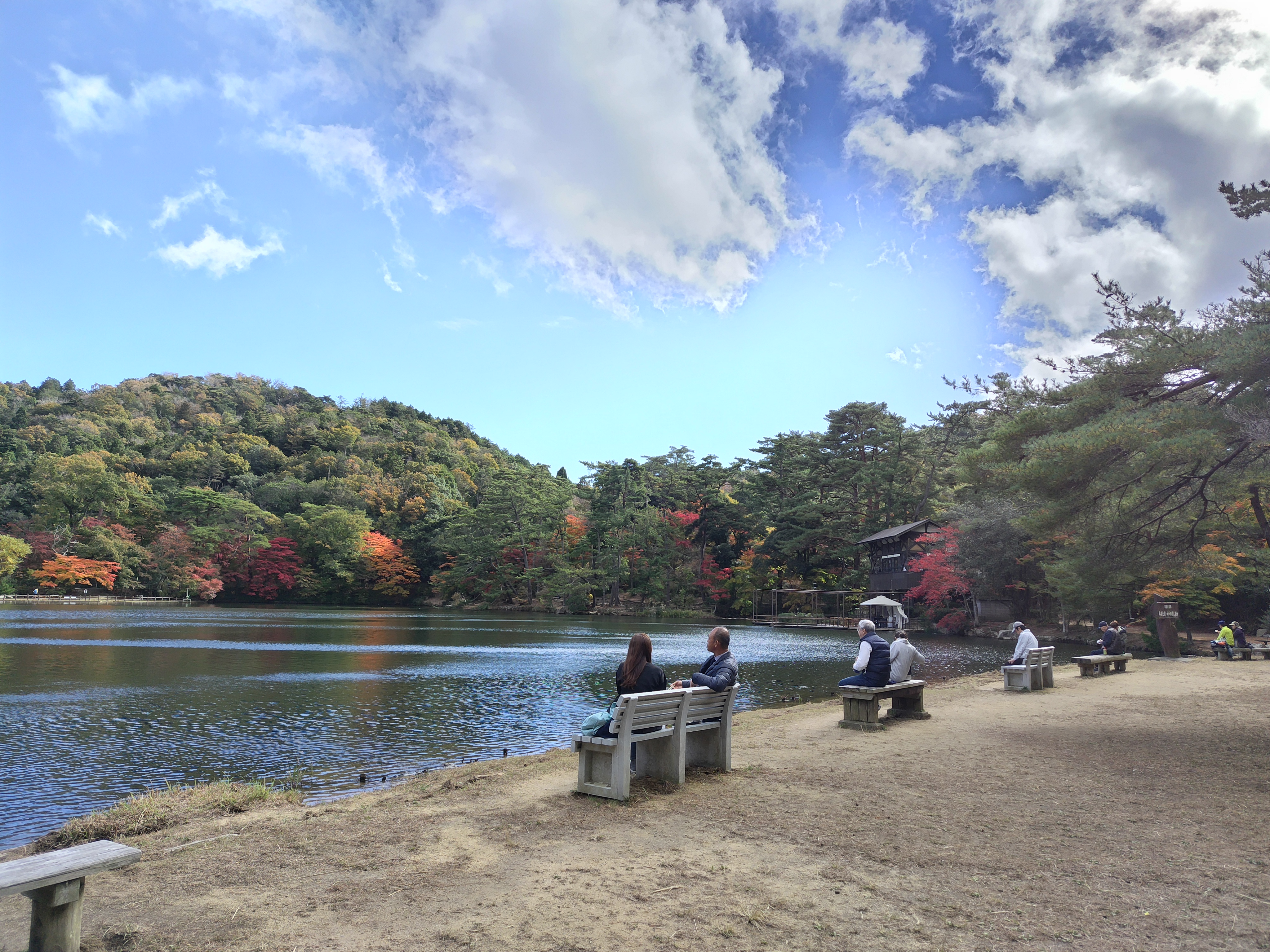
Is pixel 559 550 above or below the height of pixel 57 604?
above

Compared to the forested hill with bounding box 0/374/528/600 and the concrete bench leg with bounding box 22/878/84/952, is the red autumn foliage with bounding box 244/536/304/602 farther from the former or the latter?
the concrete bench leg with bounding box 22/878/84/952

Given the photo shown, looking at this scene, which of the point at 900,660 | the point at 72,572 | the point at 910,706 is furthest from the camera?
the point at 72,572

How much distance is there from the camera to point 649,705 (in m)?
5.50

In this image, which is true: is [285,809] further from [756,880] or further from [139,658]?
[139,658]

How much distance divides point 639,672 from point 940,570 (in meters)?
34.9

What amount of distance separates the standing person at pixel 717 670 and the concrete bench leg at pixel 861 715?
123 inches

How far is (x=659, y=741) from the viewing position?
19.5ft

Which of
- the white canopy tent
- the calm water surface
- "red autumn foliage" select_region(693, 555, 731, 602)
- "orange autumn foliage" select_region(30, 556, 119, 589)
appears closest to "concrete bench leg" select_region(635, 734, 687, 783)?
the calm water surface

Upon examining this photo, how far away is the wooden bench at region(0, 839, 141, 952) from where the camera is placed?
2832 millimetres

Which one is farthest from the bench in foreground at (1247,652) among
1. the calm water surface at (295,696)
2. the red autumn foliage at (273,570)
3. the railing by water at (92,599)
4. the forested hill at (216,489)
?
the railing by water at (92,599)

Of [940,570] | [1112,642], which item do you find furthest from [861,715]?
[940,570]

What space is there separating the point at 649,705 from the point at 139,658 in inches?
767

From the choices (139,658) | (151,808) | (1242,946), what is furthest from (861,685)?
(139,658)

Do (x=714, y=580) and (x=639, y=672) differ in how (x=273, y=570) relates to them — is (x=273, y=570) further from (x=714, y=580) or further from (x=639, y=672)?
(x=639, y=672)
